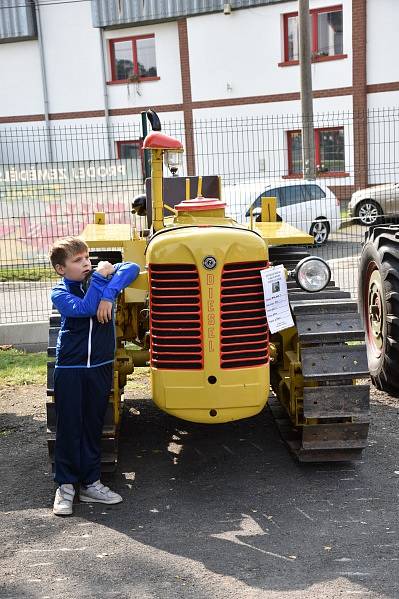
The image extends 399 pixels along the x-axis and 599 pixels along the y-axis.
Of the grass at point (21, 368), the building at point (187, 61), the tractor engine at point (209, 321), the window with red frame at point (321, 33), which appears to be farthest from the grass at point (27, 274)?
the window with red frame at point (321, 33)

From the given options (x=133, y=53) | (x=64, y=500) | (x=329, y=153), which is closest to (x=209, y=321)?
(x=64, y=500)

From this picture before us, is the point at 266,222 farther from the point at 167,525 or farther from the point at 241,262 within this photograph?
the point at 167,525

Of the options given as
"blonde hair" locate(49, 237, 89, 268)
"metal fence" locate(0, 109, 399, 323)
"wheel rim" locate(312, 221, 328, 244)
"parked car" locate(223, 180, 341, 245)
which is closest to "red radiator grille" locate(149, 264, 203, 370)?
"blonde hair" locate(49, 237, 89, 268)

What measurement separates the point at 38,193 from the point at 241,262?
8177mm

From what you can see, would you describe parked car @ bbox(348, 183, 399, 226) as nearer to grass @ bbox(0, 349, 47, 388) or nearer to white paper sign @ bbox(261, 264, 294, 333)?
grass @ bbox(0, 349, 47, 388)

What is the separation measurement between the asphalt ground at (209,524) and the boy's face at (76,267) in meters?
1.42

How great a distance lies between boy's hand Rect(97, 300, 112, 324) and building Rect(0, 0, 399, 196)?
15961 millimetres

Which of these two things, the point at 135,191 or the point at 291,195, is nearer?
the point at 135,191

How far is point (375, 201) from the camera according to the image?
58.7 feet

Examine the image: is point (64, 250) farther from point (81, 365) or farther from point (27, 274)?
point (27, 274)

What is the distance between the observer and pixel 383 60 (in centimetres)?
2453

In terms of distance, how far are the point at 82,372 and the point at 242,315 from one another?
3.40 ft

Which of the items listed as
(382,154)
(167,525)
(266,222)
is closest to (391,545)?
(167,525)

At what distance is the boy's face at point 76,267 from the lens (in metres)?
5.15
